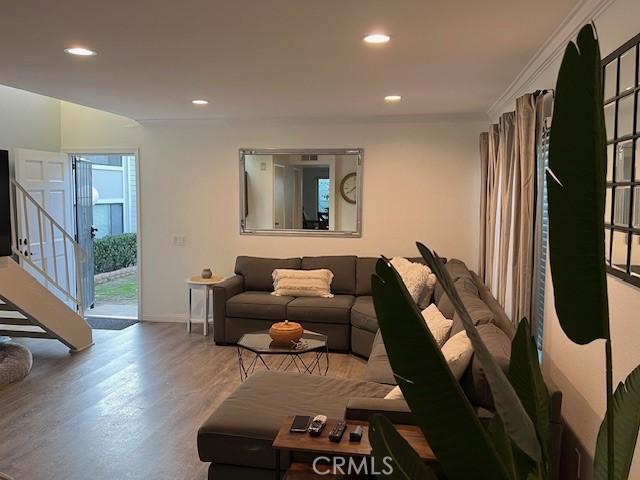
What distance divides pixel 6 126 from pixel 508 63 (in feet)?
16.4

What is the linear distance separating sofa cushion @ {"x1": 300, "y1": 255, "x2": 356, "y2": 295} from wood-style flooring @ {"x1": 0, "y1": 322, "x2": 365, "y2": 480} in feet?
2.71

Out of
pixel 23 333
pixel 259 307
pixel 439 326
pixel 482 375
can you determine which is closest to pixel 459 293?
pixel 439 326

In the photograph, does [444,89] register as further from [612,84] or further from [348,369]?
[348,369]

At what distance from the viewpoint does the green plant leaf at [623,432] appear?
1.02 meters

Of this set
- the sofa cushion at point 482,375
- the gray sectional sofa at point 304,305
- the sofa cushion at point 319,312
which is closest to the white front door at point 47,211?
the gray sectional sofa at point 304,305

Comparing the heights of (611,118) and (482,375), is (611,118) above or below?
above

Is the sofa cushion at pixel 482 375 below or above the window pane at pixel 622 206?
below

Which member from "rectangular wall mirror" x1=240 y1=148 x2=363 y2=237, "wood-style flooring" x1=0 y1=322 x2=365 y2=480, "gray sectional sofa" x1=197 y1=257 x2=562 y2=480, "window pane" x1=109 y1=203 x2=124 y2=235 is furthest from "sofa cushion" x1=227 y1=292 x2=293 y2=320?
"window pane" x1=109 y1=203 x2=124 y2=235

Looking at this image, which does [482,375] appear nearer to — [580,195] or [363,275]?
[580,195]

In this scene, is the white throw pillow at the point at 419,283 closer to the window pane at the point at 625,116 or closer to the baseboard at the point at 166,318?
the baseboard at the point at 166,318

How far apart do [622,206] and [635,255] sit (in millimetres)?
214

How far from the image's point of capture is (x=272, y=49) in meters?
3.11

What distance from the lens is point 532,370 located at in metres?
1.07

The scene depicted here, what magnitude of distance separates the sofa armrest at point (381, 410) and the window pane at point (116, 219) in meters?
8.95
